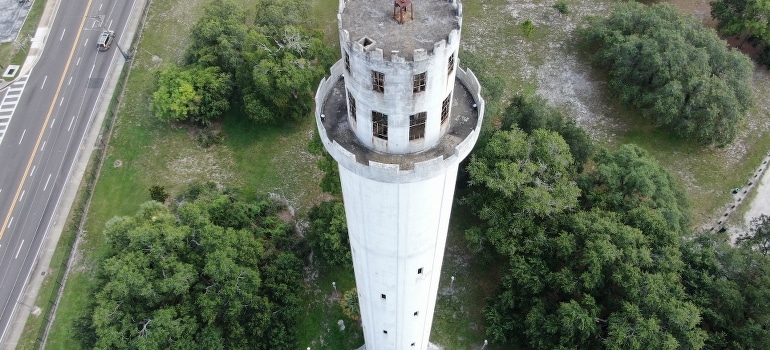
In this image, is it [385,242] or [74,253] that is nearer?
[385,242]

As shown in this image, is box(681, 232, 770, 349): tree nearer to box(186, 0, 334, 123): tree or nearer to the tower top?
the tower top

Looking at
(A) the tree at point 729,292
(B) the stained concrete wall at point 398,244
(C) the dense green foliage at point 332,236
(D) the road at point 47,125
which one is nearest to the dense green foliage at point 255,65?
(D) the road at point 47,125

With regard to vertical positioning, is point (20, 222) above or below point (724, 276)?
below

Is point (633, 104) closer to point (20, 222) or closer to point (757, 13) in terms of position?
point (757, 13)

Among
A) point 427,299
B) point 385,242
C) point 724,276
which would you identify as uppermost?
point 385,242

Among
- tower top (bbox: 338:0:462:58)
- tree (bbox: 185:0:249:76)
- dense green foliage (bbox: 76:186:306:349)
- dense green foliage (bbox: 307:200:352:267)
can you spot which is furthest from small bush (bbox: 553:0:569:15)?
tower top (bbox: 338:0:462:58)

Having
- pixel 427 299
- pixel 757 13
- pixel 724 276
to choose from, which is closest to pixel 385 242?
pixel 427 299
